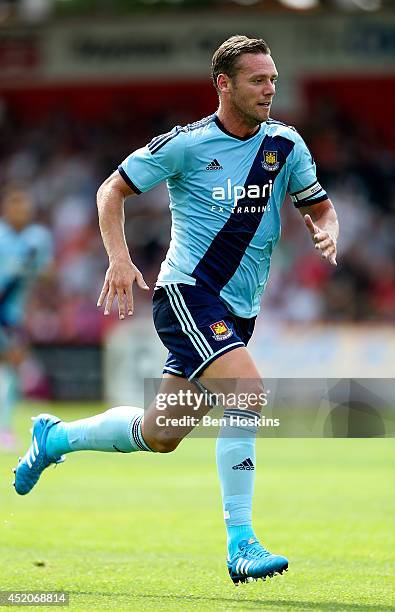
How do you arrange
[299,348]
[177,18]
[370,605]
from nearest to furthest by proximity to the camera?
[370,605], [299,348], [177,18]

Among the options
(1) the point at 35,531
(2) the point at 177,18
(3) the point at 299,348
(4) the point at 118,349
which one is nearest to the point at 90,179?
(2) the point at 177,18

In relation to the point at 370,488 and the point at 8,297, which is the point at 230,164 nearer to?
the point at 370,488

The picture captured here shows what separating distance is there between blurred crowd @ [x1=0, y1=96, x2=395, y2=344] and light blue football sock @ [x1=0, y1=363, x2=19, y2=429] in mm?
4817

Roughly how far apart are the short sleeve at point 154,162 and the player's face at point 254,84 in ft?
1.19

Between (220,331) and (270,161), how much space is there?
0.95 meters

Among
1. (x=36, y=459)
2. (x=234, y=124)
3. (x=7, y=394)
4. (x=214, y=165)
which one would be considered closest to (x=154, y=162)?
(x=214, y=165)

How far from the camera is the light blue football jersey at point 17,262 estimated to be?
15.3m

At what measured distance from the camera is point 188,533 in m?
8.22

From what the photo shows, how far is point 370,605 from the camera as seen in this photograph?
18.9 ft

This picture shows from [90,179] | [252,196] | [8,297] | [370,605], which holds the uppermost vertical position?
[90,179]

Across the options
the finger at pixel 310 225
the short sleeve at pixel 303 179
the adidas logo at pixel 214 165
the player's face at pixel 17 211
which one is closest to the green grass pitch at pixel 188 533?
the finger at pixel 310 225

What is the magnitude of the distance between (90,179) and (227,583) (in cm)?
1759

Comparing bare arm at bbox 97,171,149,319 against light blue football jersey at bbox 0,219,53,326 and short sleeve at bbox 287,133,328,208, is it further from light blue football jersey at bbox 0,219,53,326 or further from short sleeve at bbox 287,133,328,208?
light blue football jersey at bbox 0,219,53,326

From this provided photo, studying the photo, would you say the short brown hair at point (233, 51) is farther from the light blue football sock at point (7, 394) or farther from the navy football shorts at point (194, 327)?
the light blue football sock at point (7, 394)
